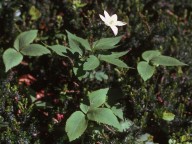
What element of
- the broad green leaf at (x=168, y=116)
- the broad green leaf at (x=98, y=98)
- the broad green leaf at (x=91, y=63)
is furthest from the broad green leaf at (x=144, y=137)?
the broad green leaf at (x=91, y=63)

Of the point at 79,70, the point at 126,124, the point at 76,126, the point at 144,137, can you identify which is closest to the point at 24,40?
the point at 79,70

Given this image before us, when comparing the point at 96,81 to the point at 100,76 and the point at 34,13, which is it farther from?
the point at 34,13

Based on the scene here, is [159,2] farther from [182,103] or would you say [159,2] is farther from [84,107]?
[84,107]

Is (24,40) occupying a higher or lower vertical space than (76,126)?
higher

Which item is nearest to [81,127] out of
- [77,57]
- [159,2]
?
[77,57]

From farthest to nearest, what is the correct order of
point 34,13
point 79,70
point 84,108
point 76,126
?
point 34,13 < point 79,70 < point 84,108 < point 76,126

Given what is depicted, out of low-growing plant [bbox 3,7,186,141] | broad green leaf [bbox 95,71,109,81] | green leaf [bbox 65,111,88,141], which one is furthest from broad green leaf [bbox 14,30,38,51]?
green leaf [bbox 65,111,88,141]

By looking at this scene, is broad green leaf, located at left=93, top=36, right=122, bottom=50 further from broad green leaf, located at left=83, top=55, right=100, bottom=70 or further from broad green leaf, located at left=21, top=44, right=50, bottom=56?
broad green leaf, located at left=21, top=44, right=50, bottom=56
